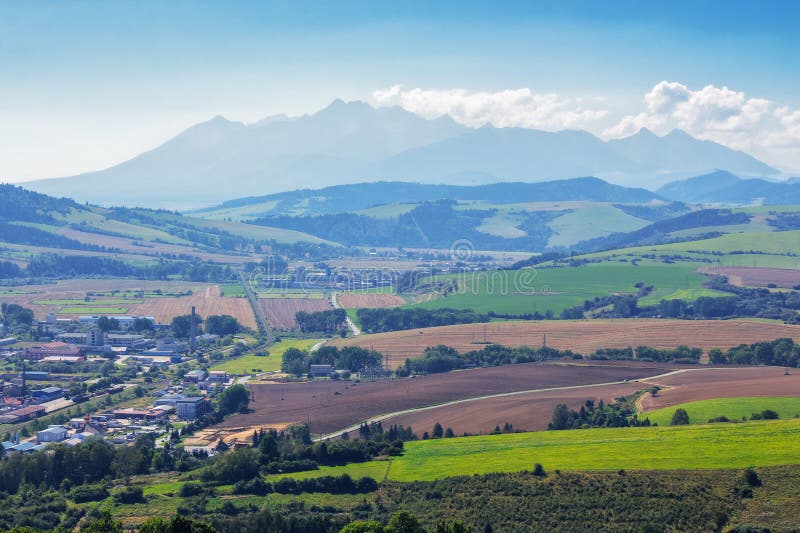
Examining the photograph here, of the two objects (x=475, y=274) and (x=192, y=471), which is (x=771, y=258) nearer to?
(x=475, y=274)

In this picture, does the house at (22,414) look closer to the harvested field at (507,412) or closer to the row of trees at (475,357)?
the harvested field at (507,412)

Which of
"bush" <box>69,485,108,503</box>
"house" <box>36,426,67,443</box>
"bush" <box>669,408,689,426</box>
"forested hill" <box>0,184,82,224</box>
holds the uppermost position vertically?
"forested hill" <box>0,184,82,224</box>

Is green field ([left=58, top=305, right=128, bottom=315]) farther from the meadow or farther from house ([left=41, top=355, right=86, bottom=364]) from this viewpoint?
the meadow

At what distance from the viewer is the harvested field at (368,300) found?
365 ft

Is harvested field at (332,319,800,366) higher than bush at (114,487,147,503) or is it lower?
higher

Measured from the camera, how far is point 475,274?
13038 cm

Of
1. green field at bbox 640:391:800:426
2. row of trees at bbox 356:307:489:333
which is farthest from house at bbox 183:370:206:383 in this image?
green field at bbox 640:391:800:426

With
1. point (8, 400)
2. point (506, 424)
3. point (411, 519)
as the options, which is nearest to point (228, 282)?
point (8, 400)

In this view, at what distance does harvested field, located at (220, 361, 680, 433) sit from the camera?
195 feet

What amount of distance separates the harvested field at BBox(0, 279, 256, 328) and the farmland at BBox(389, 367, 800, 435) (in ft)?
144

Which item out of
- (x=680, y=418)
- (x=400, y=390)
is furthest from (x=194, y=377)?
(x=680, y=418)

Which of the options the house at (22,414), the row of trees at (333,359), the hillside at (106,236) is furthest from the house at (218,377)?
the hillside at (106,236)

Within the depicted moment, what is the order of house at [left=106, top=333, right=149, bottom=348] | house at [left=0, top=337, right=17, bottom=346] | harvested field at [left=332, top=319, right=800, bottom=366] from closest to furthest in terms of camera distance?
harvested field at [left=332, top=319, right=800, bottom=366] < house at [left=0, top=337, right=17, bottom=346] < house at [left=106, top=333, right=149, bottom=348]

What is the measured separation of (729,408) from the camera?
56.2m
